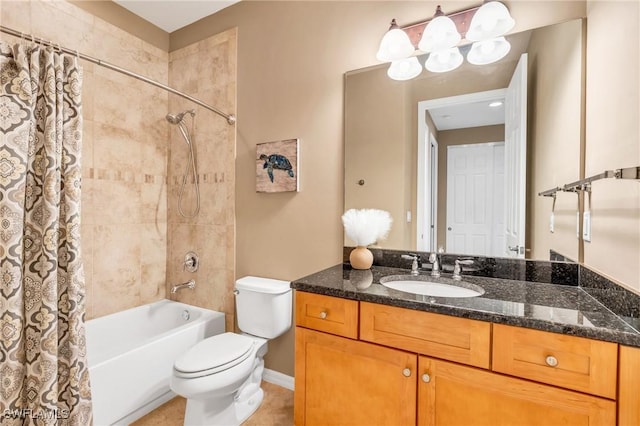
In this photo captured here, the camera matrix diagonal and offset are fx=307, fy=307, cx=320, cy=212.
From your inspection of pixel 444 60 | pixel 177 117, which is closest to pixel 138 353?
pixel 177 117

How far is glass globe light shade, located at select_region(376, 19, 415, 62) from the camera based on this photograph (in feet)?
5.40

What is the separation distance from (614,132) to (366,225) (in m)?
1.05

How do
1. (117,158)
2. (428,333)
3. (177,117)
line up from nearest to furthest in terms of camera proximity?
1. (428,333)
2. (117,158)
3. (177,117)

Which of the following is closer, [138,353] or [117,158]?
[138,353]

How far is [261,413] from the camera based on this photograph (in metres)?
1.86

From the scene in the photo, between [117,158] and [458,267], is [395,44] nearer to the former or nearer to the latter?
[458,267]

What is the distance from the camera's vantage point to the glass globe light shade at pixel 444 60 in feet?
5.22

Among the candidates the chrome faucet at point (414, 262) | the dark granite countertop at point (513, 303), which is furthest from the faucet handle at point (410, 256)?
the dark granite countertop at point (513, 303)

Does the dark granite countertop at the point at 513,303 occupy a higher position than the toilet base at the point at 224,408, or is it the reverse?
the dark granite countertop at the point at 513,303

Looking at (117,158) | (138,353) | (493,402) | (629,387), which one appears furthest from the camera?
(117,158)

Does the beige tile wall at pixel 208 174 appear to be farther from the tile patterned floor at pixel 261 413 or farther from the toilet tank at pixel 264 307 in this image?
the tile patterned floor at pixel 261 413

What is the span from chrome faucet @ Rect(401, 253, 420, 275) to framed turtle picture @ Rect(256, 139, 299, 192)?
83 centimetres

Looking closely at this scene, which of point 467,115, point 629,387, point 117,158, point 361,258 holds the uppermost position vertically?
point 467,115

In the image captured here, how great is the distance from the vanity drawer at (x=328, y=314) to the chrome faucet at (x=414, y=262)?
1.65 ft
